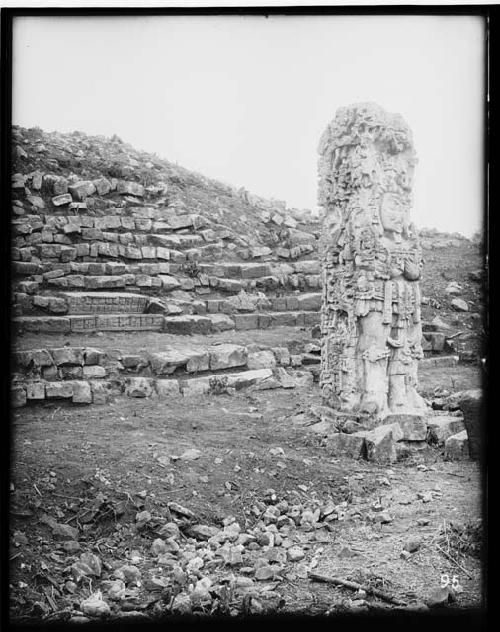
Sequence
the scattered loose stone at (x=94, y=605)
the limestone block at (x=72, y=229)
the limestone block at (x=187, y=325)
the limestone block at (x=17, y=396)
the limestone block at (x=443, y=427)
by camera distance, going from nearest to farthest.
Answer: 1. the scattered loose stone at (x=94, y=605)
2. the limestone block at (x=17, y=396)
3. the limestone block at (x=72, y=229)
4. the limestone block at (x=187, y=325)
5. the limestone block at (x=443, y=427)

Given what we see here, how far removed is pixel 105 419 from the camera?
4.21 meters

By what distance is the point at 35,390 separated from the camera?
13.6ft

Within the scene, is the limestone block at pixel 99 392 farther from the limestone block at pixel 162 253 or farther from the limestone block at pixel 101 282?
the limestone block at pixel 162 253

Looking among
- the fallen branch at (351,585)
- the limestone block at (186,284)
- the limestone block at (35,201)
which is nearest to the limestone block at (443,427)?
the fallen branch at (351,585)

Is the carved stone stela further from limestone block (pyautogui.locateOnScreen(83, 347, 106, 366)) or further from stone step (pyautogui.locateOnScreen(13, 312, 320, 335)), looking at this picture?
limestone block (pyautogui.locateOnScreen(83, 347, 106, 366))

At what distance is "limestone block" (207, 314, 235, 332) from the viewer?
4375mm

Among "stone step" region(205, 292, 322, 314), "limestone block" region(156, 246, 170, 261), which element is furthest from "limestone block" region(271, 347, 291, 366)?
"limestone block" region(156, 246, 170, 261)

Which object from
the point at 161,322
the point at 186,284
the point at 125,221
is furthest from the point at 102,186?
the point at 161,322

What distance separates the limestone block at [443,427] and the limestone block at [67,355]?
93.7 inches

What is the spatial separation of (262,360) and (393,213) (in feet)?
4.42

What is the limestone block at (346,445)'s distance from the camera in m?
4.45

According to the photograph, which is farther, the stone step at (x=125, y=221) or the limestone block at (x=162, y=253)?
the limestone block at (x=162, y=253)

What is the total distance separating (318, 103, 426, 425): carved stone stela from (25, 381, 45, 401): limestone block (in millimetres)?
1853

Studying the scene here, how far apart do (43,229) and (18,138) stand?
0.59m
